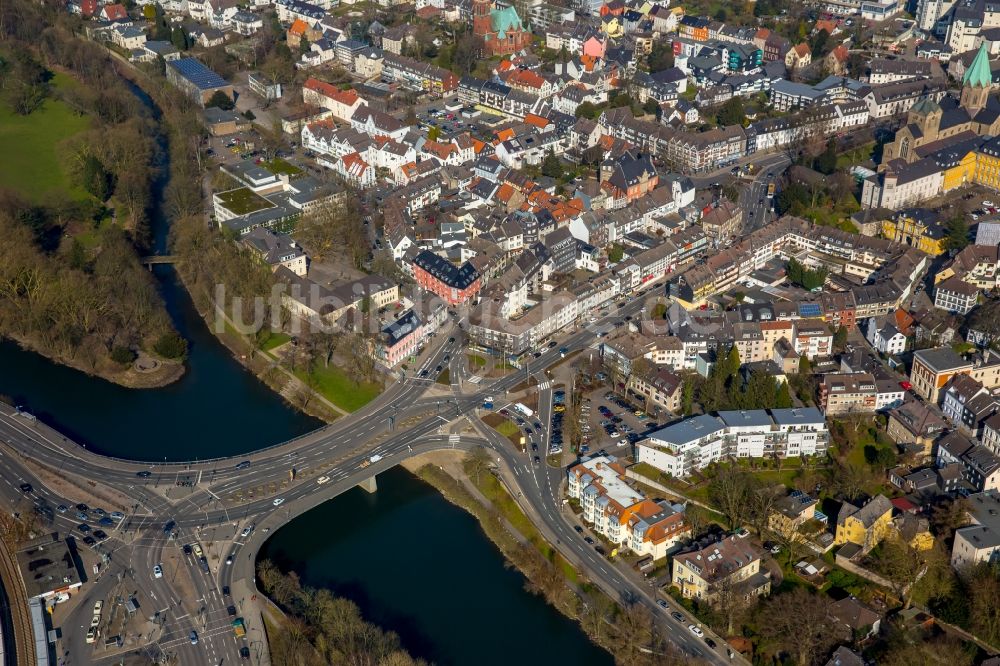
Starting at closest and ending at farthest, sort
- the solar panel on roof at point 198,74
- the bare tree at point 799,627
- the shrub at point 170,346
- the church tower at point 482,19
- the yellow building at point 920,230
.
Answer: the bare tree at point 799,627
the shrub at point 170,346
the yellow building at point 920,230
the solar panel on roof at point 198,74
the church tower at point 482,19

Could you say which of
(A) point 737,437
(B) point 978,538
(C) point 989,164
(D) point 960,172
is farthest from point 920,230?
(B) point 978,538

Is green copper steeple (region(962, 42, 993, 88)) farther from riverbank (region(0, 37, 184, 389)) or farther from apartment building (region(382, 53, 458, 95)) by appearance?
riverbank (region(0, 37, 184, 389))

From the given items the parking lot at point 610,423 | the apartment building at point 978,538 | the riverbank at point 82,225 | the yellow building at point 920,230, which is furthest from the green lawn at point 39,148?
the apartment building at point 978,538

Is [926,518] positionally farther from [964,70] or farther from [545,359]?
[964,70]

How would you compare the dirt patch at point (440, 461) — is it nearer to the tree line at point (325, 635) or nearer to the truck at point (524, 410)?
the truck at point (524, 410)

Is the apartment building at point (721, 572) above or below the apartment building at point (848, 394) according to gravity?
below

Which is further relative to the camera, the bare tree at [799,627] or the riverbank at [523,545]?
the riverbank at [523,545]

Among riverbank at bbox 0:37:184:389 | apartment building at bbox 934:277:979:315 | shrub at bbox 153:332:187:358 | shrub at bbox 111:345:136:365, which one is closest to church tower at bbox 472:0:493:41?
riverbank at bbox 0:37:184:389

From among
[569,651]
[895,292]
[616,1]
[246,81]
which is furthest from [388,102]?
[569,651]
